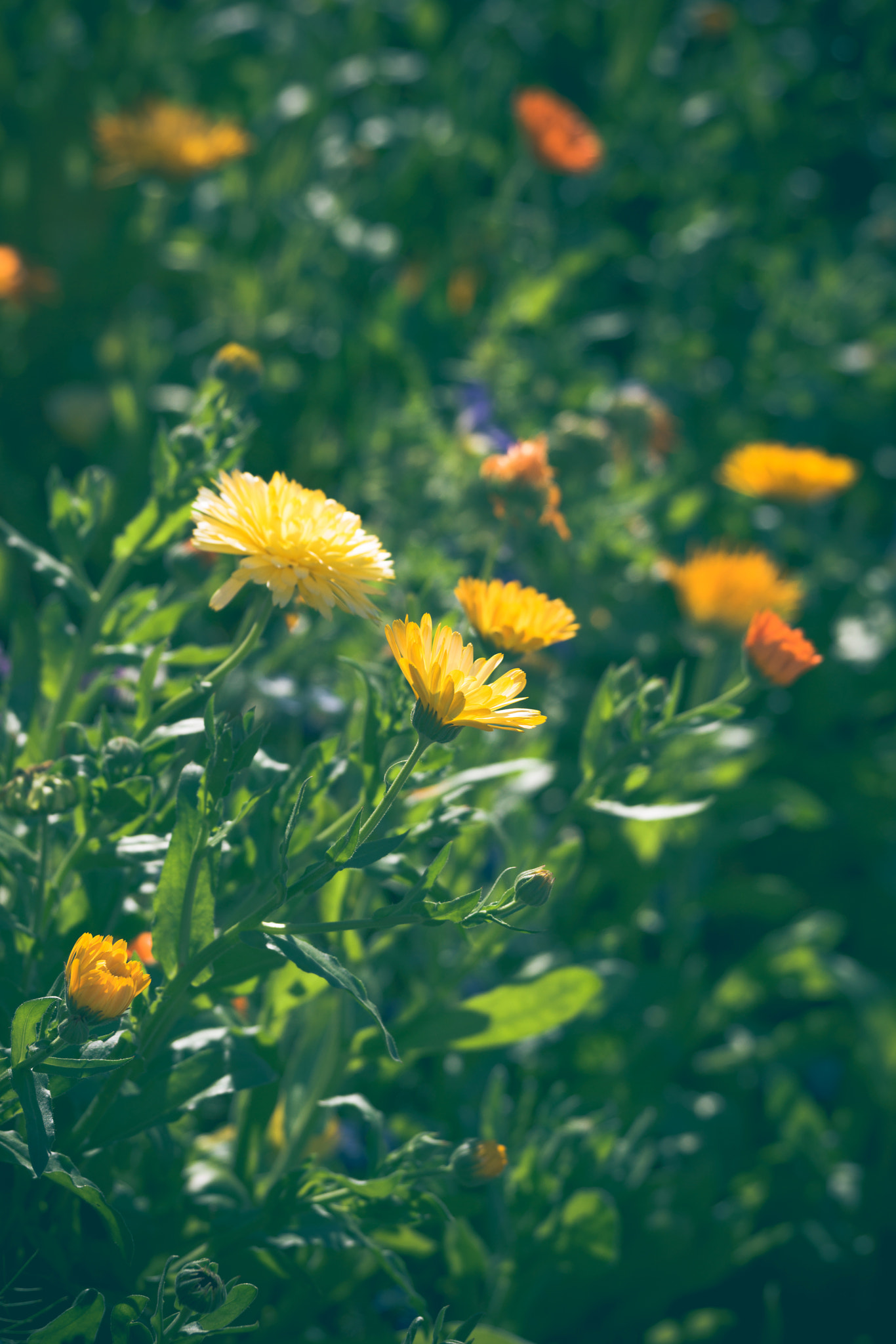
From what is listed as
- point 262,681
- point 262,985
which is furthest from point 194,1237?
point 262,681

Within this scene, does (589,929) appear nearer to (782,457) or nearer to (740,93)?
(782,457)

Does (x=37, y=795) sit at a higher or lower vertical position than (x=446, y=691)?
lower

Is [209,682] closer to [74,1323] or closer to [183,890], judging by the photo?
[183,890]

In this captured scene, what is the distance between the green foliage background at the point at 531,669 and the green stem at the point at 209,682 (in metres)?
0.04

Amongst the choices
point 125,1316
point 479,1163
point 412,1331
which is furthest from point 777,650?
point 125,1316

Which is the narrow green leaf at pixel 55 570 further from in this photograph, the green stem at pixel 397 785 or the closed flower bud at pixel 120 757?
the green stem at pixel 397 785

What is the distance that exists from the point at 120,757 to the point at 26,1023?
9.5 inches

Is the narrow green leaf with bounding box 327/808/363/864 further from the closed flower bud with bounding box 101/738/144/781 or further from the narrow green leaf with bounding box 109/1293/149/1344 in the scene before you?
the narrow green leaf with bounding box 109/1293/149/1344

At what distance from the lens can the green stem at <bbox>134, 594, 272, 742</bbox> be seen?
930mm

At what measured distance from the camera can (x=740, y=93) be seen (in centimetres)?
354

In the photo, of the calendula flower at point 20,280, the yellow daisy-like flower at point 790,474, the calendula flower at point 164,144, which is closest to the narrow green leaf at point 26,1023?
the yellow daisy-like flower at point 790,474

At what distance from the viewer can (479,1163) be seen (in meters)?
1.01

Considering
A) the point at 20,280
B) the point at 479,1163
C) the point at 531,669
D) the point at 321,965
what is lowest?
the point at 479,1163

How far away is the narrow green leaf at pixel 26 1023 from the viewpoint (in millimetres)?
769
